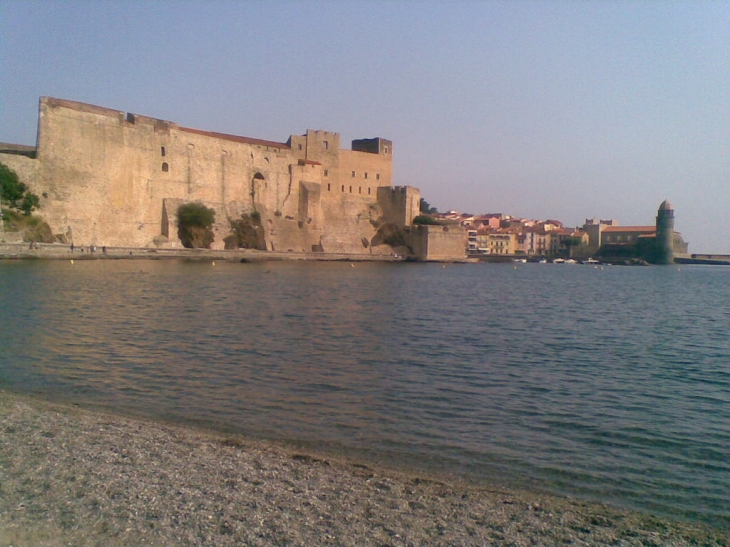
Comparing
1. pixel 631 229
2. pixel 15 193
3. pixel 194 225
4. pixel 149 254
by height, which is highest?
pixel 631 229

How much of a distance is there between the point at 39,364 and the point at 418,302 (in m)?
11.1

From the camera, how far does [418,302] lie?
55.0 ft

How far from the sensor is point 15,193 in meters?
A: 24.3

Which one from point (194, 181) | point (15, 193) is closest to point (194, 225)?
point (194, 181)

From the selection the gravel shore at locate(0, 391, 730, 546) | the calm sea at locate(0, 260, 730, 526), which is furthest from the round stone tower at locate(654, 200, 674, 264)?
the gravel shore at locate(0, 391, 730, 546)

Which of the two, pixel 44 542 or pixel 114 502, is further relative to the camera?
pixel 114 502

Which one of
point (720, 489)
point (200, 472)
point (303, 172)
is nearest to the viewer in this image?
point (200, 472)

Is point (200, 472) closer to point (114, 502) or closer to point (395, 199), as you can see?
point (114, 502)

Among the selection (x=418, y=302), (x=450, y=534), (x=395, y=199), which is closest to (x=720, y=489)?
(x=450, y=534)

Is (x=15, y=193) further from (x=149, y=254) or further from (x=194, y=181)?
(x=194, y=181)

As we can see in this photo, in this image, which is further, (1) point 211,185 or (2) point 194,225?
(1) point 211,185

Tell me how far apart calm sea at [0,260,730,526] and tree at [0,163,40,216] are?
1212 cm

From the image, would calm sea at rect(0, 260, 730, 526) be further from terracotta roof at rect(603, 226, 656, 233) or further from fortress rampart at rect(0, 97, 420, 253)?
terracotta roof at rect(603, 226, 656, 233)

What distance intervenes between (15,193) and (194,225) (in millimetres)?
9815
